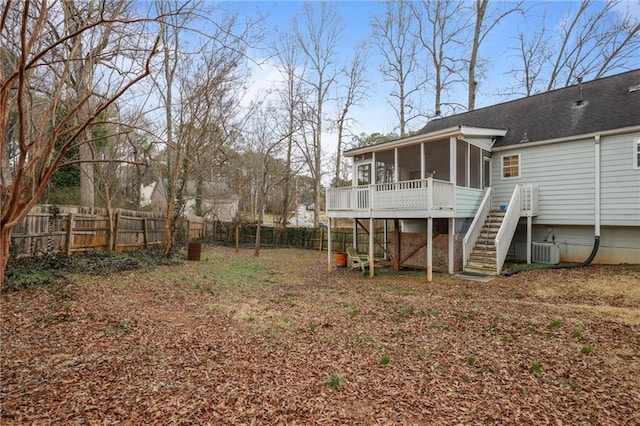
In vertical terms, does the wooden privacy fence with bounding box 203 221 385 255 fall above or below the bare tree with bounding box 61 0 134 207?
below

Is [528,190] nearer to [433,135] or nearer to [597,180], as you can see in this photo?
[597,180]

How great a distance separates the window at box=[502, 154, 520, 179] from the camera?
11484 millimetres

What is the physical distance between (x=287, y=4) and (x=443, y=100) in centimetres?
1596

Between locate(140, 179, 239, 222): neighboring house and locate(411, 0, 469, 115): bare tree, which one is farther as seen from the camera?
locate(140, 179, 239, 222): neighboring house

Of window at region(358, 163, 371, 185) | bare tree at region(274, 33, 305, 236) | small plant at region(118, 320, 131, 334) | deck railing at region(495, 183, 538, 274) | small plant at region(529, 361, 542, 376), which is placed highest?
bare tree at region(274, 33, 305, 236)

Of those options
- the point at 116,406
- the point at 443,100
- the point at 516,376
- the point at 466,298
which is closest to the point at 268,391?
the point at 116,406

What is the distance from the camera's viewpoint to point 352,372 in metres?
3.88

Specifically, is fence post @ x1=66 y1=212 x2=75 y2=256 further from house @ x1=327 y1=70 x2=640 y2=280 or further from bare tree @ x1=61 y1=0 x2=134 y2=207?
house @ x1=327 y1=70 x2=640 y2=280

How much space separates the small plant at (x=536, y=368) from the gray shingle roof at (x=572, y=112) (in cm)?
913

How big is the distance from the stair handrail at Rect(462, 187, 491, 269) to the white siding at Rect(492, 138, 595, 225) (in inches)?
46.0

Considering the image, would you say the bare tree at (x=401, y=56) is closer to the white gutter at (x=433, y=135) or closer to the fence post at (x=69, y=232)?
the white gutter at (x=433, y=135)

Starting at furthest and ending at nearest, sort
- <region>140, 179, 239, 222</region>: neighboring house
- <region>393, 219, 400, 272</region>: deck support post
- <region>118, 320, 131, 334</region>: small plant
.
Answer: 1. <region>140, 179, 239, 222</region>: neighboring house
2. <region>393, 219, 400, 272</region>: deck support post
3. <region>118, 320, 131, 334</region>: small plant

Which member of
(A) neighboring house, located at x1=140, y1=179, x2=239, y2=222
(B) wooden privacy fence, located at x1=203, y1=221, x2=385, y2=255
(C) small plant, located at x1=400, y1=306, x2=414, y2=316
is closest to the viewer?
(C) small plant, located at x1=400, y1=306, x2=414, y2=316

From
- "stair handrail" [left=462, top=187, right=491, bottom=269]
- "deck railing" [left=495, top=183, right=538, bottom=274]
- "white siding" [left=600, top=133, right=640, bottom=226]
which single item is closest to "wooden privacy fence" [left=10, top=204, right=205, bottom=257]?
"stair handrail" [left=462, top=187, right=491, bottom=269]
